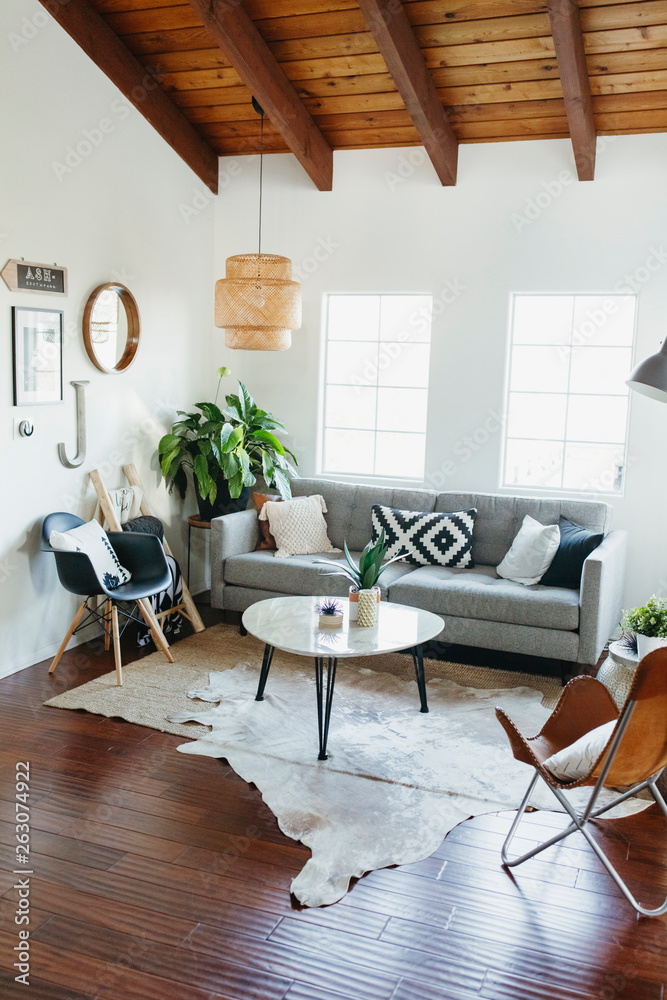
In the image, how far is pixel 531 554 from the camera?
14.6 ft

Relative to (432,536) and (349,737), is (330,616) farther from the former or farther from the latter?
(432,536)

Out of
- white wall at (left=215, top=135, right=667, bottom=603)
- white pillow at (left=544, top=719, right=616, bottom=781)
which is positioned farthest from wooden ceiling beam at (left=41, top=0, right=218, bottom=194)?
white pillow at (left=544, top=719, right=616, bottom=781)

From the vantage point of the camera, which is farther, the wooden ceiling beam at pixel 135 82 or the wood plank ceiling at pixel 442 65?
the wooden ceiling beam at pixel 135 82

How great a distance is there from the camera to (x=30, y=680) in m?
4.03

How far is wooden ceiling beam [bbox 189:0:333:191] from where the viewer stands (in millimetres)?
3945

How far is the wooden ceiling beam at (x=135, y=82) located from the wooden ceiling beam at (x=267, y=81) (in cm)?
74

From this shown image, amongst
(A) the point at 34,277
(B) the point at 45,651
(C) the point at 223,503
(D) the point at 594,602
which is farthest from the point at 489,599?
(A) the point at 34,277

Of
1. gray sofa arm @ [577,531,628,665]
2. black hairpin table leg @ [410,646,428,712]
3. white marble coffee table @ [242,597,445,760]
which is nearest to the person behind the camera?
white marble coffee table @ [242,597,445,760]

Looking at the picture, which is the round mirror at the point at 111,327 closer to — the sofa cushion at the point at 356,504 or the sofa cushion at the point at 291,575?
the sofa cushion at the point at 291,575

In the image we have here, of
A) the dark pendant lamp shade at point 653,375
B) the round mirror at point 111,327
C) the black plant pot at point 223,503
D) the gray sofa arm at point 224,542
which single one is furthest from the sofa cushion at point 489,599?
the round mirror at point 111,327

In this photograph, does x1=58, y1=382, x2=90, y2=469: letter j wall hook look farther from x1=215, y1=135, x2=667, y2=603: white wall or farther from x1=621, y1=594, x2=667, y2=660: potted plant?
→ x1=621, y1=594, x2=667, y2=660: potted plant

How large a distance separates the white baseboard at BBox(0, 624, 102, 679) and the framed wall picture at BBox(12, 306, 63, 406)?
1276mm

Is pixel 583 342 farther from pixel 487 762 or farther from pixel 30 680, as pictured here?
pixel 30 680

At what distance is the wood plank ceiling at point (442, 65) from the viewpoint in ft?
12.8
